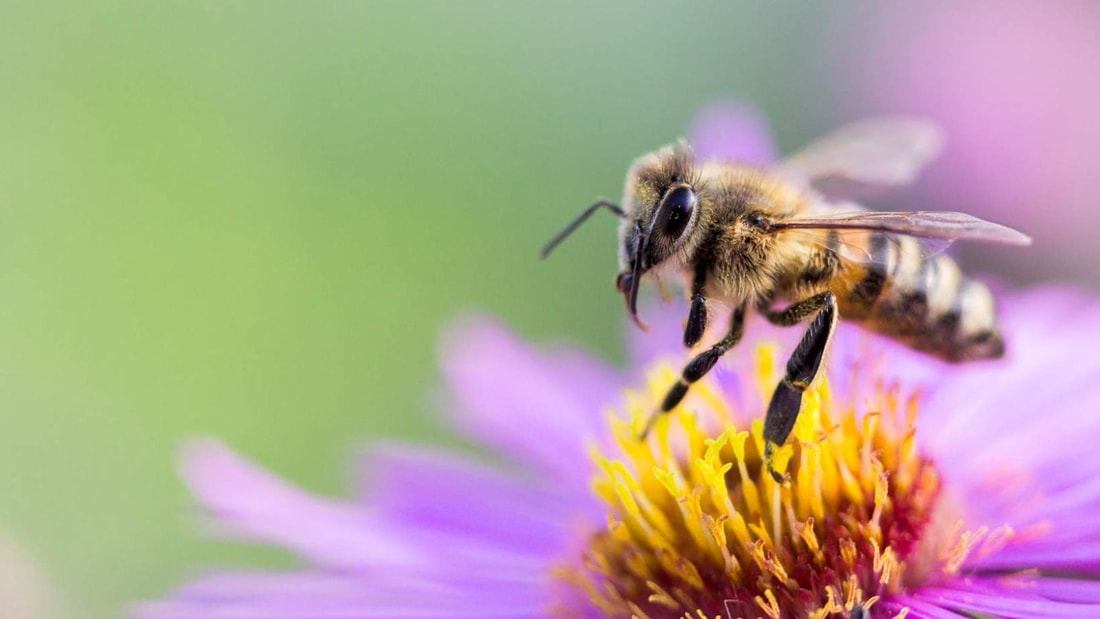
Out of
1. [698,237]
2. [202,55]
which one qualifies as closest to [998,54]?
[698,237]

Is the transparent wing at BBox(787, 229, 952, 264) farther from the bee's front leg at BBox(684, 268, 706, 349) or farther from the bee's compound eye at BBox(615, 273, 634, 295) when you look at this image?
the bee's compound eye at BBox(615, 273, 634, 295)

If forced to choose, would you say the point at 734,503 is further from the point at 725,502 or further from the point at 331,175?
the point at 331,175

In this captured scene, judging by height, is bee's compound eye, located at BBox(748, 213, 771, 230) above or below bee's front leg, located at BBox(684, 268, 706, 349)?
above

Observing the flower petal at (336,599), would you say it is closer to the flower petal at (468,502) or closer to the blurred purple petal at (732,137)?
the flower petal at (468,502)

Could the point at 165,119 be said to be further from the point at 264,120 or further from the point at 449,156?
the point at 449,156

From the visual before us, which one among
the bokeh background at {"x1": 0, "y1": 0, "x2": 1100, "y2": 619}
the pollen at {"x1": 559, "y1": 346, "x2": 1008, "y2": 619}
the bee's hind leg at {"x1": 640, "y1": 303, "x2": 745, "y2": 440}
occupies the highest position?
the bokeh background at {"x1": 0, "y1": 0, "x2": 1100, "y2": 619}

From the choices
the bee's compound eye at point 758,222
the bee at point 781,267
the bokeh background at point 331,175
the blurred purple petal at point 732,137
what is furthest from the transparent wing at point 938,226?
the bokeh background at point 331,175

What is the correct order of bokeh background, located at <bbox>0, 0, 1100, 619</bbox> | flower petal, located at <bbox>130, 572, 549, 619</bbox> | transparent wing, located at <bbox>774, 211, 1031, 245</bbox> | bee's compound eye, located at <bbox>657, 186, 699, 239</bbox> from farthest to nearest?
bokeh background, located at <bbox>0, 0, 1100, 619</bbox>
flower petal, located at <bbox>130, 572, 549, 619</bbox>
bee's compound eye, located at <bbox>657, 186, 699, 239</bbox>
transparent wing, located at <bbox>774, 211, 1031, 245</bbox>

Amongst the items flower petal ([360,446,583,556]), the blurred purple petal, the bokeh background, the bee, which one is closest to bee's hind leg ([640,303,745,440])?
the bee

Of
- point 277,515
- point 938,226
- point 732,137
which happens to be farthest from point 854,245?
point 277,515
